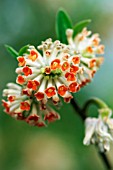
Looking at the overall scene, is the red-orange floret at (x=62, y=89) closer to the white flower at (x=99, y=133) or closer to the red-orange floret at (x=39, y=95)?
the red-orange floret at (x=39, y=95)

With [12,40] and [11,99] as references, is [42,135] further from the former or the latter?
[11,99]

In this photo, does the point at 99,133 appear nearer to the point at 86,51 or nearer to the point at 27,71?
the point at 86,51

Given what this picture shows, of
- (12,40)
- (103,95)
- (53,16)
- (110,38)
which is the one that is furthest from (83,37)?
(53,16)

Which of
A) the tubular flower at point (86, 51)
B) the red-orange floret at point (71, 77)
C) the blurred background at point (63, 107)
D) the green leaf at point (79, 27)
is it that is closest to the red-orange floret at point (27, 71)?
the red-orange floret at point (71, 77)

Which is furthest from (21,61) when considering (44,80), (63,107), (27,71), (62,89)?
(63,107)

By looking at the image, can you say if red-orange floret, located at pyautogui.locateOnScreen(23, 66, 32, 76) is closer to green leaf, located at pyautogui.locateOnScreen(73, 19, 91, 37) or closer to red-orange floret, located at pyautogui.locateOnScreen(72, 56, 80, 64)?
red-orange floret, located at pyautogui.locateOnScreen(72, 56, 80, 64)

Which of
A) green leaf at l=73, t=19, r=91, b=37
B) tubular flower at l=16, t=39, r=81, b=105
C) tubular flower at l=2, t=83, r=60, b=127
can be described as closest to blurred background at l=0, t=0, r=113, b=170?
green leaf at l=73, t=19, r=91, b=37
